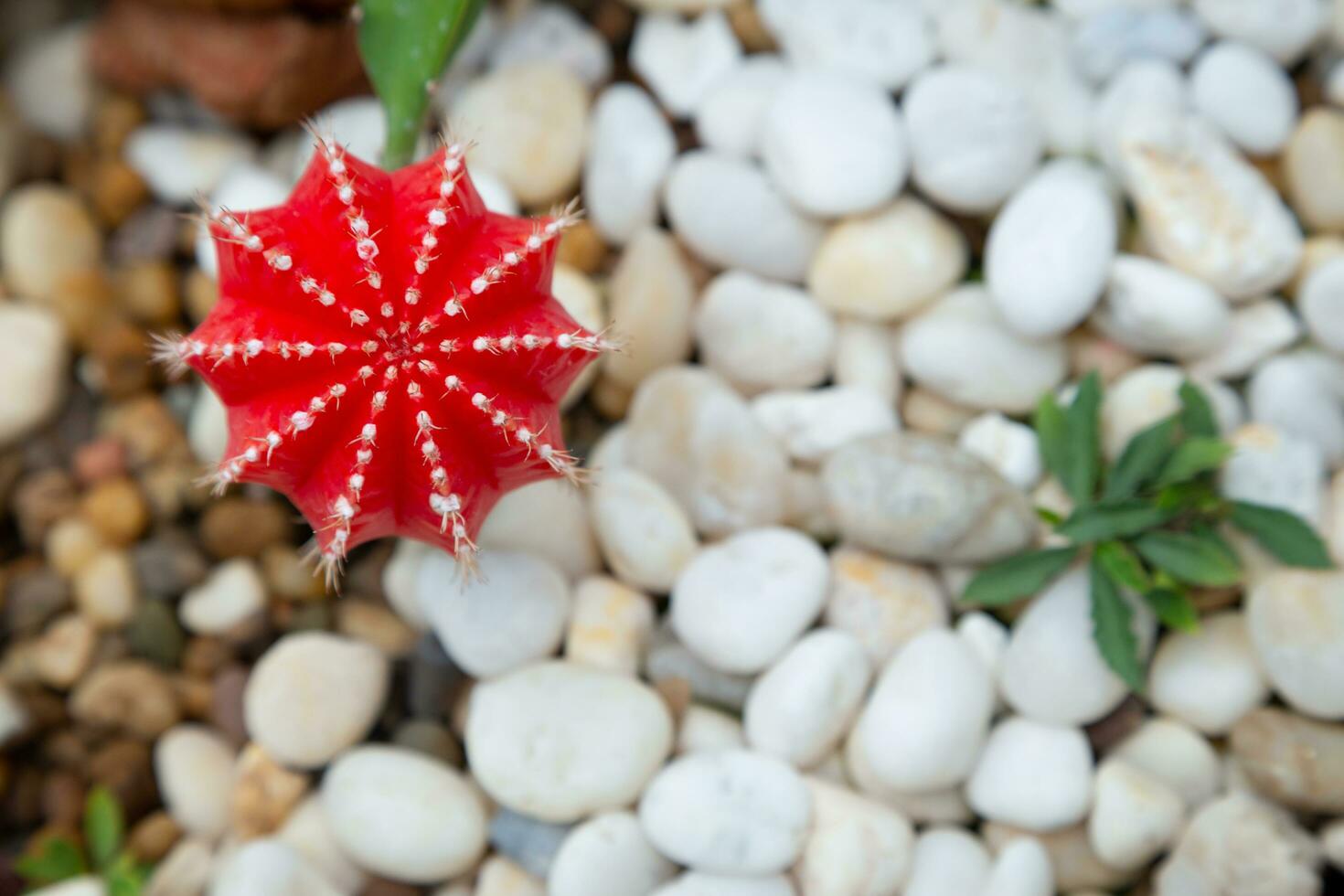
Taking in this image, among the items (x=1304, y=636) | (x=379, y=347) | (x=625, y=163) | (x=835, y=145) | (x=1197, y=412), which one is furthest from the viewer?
(x=625, y=163)

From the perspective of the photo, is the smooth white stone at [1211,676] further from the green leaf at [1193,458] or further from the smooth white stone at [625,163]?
the smooth white stone at [625,163]

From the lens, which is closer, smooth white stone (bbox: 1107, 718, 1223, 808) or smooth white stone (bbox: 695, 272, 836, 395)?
smooth white stone (bbox: 1107, 718, 1223, 808)

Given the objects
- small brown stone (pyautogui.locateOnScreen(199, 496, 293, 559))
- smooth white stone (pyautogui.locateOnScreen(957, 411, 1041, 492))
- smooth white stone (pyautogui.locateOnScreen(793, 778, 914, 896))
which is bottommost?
smooth white stone (pyautogui.locateOnScreen(793, 778, 914, 896))

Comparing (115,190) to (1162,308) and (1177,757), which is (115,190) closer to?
(1162,308)

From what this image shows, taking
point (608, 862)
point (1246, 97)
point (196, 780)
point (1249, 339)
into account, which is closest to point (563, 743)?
point (608, 862)

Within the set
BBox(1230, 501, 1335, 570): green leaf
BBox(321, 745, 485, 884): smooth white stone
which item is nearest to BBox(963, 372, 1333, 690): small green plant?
BBox(1230, 501, 1335, 570): green leaf

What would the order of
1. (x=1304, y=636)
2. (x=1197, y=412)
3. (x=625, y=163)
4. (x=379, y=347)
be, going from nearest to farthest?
1. (x=379, y=347)
2. (x=1304, y=636)
3. (x=1197, y=412)
4. (x=625, y=163)

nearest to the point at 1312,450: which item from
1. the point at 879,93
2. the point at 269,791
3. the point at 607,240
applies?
the point at 879,93

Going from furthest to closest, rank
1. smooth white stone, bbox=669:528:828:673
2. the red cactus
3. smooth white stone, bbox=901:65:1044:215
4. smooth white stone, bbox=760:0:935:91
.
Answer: smooth white stone, bbox=760:0:935:91
smooth white stone, bbox=901:65:1044:215
smooth white stone, bbox=669:528:828:673
the red cactus

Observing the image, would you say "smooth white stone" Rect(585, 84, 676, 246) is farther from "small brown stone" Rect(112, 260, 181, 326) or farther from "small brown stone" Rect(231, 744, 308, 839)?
"small brown stone" Rect(231, 744, 308, 839)
